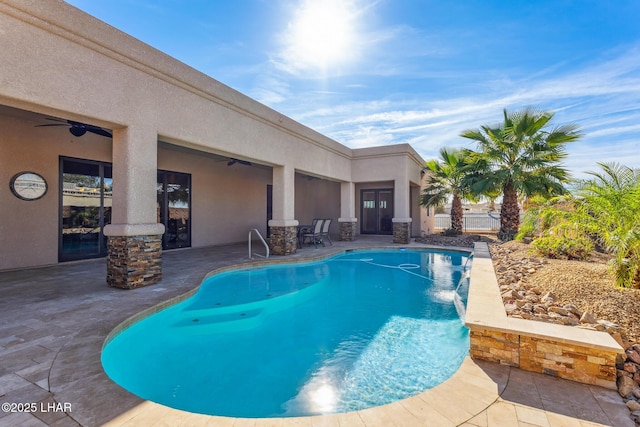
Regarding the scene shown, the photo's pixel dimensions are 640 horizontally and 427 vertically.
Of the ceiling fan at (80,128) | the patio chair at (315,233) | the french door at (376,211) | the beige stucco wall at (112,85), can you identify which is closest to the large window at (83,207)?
the ceiling fan at (80,128)

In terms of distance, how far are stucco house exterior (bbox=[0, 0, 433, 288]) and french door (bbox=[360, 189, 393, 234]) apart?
3.30m

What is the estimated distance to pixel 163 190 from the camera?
10594 millimetres

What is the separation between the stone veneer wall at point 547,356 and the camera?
255 centimetres

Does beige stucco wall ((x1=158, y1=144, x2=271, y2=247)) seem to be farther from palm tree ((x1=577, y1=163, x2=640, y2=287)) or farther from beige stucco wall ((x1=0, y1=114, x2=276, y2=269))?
palm tree ((x1=577, y1=163, x2=640, y2=287))

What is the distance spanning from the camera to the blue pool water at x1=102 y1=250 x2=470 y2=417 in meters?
3.03

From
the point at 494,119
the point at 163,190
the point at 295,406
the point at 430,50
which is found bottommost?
the point at 295,406

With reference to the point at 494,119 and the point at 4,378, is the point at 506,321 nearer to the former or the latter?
the point at 4,378

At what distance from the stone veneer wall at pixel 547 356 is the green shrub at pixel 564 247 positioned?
444 centimetres

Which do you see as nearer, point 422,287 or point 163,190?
point 422,287

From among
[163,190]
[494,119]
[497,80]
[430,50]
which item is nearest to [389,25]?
[430,50]

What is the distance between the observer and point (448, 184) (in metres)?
15.4

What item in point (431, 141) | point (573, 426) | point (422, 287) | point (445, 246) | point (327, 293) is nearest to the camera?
point (573, 426)

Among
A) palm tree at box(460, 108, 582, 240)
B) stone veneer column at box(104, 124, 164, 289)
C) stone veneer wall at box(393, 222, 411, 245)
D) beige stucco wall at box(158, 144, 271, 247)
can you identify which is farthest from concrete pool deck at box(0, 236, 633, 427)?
palm tree at box(460, 108, 582, 240)

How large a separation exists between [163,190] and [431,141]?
14.1 meters
